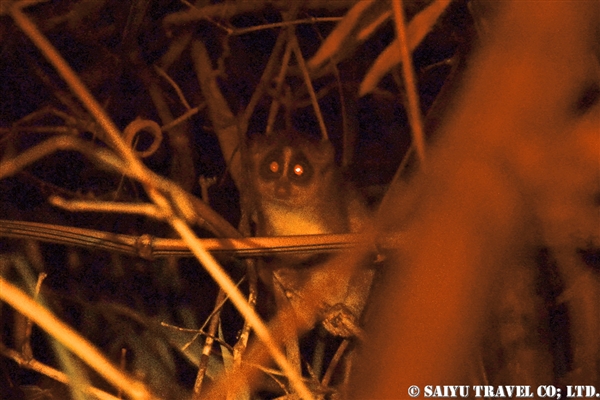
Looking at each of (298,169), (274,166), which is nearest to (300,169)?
(298,169)

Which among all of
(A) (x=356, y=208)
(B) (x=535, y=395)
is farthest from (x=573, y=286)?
(A) (x=356, y=208)

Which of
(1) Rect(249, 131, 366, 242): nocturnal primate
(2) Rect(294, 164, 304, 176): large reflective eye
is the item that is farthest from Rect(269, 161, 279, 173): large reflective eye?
(2) Rect(294, 164, 304, 176): large reflective eye

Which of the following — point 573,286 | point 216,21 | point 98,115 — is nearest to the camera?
point 98,115

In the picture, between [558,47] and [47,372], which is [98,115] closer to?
[558,47]

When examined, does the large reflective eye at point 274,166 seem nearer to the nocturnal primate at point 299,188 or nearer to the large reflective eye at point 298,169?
the nocturnal primate at point 299,188

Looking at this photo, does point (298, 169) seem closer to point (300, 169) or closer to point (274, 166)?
point (300, 169)

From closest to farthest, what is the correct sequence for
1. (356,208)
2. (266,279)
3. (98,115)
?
(98,115) < (266,279) < (356,208)

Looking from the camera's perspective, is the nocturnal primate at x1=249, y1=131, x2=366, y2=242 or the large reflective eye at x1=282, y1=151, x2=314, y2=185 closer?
the nocturnal primate at x1=249, y1=131, x2=366, y2=242

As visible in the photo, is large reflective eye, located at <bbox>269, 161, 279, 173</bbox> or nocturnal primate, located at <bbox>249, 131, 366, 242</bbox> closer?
nocturnal primate, located at <bbox>249, 131, 366, 242</bbox>

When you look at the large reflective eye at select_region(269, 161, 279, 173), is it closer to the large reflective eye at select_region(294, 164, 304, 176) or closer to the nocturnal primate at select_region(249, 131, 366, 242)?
the nocturnal primate at select_region(249, 131, 366, 242)

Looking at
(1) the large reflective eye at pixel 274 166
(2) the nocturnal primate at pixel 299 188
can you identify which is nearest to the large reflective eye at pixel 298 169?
(2) the nocturnal primate at pixel 299 188

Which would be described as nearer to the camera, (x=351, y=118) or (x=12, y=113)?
(x=12, y=113)
